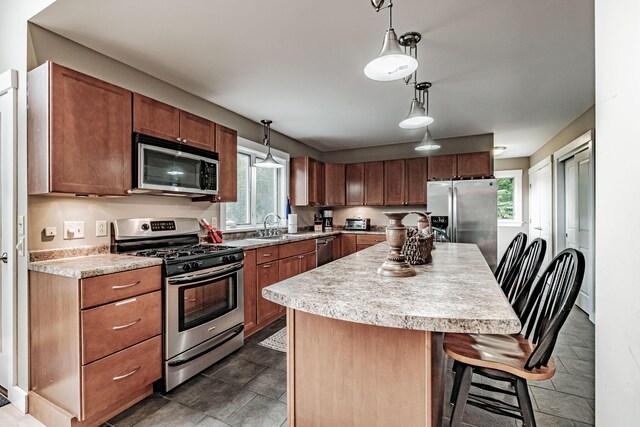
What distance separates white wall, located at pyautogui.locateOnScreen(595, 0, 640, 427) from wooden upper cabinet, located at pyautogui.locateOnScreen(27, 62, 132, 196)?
8.39 ft

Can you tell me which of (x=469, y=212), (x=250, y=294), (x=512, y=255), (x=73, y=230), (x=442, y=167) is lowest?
(x=250, y=294)

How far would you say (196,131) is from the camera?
2850 mm

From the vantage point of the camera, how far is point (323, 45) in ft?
7.59

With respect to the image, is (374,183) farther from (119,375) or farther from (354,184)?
(119,375)

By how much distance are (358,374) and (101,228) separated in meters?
2.20

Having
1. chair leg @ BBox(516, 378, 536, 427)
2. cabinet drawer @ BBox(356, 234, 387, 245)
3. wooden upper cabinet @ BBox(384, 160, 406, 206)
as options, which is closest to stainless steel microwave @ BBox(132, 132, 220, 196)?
chair leg @ BBox(516, 378, 536, 427)

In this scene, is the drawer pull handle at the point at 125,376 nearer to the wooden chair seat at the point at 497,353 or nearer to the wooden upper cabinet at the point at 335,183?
the wooden chair seat at the point at 497,353

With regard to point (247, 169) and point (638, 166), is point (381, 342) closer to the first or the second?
point (638, 166)

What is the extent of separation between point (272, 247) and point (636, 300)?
118 inches

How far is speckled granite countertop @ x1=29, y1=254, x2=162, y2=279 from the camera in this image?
168 cm

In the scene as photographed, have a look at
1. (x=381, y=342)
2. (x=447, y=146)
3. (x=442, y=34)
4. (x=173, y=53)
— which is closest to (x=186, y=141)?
(x=173, y=53)

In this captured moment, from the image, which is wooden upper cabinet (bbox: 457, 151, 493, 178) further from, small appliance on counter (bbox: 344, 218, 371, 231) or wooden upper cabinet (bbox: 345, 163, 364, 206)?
small appliance on counter (bbox: 344, 218, 371, 231)

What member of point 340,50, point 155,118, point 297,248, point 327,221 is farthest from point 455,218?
point 155,118

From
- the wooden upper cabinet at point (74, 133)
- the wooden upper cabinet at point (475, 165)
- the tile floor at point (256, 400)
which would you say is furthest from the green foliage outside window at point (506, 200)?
the wooden upper cabinet at point (74, 133)
